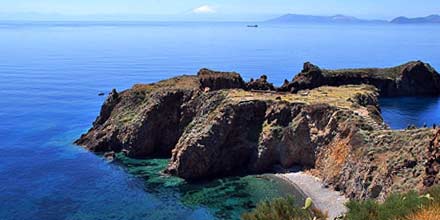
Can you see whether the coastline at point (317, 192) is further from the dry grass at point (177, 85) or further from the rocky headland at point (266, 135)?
the dry grass at point (177, 85)

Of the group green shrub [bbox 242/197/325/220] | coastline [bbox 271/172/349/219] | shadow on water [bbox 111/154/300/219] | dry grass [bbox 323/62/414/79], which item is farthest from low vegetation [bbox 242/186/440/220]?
dry grass [bbox 323/62/414/79]

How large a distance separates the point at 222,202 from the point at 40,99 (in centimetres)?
8043

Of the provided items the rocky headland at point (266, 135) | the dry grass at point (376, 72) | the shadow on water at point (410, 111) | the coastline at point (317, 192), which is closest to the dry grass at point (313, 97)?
the rocky headland at point (266, 135)

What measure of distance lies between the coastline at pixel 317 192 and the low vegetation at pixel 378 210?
85.4ft

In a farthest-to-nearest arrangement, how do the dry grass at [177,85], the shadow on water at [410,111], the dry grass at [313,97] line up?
the shadow on water at [410,111] → the dry grass at [177,85] → the dry grass at [313,97]

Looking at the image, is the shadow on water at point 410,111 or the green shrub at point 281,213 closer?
the green shrub at point 281,213

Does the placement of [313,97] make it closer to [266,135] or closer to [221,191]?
[266,135]

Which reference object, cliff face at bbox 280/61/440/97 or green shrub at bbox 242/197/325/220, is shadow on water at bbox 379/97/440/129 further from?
green shrub at bbox 242/197/325/220

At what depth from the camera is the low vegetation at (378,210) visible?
2489 centimetres

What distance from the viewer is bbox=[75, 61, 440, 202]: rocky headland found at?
55.2 m

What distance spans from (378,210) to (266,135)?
145 ft

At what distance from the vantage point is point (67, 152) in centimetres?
8244

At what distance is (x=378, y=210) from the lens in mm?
26984

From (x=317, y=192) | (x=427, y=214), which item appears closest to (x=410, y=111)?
(x=317, y=192)
